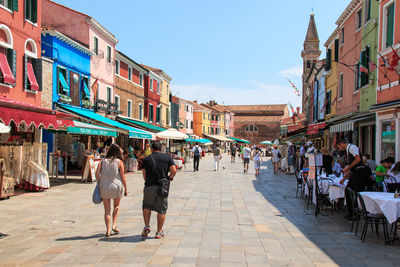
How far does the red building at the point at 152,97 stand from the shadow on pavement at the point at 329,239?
22548 millimetres

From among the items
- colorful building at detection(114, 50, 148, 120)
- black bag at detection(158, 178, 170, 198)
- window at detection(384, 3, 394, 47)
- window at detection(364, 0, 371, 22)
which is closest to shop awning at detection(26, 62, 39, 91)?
colorful building at detection(114, 50, 148, 120)

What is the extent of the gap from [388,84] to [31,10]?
13.3 m

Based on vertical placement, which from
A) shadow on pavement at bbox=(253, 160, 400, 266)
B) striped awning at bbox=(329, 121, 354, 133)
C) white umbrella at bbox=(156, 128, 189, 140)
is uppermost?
striped awning at bbox=(329, 121, 354, 133)

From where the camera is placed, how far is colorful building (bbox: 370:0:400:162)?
38.4 ft

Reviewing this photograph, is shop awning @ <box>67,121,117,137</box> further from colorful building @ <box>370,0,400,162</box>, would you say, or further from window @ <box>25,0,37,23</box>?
colorful building @ <box>370,0,400,162</box>

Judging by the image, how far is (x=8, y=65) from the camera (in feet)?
41.2

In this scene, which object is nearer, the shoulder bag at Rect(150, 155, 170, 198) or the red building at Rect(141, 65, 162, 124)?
the shoulder bag at Rect(150, 155, 170, 198)

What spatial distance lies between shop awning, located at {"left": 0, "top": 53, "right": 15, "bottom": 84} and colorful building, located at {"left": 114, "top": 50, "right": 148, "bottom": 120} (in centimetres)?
1072

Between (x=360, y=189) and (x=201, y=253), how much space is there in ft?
12.4

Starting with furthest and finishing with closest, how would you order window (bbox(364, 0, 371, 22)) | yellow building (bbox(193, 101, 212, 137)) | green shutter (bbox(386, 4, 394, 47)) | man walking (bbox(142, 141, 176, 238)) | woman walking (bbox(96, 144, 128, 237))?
1. yellow building (bbox(193, 101, 212, 137))
2. window (bbox(364, 0, 371, 22))
3. green shutter (bbox(386, 4, 394, 47))
4. woman walking (bbox(96, 144, 128, 237))
5. man walking (bbox(142, 141, 176, 238))

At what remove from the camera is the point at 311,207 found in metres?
9.74

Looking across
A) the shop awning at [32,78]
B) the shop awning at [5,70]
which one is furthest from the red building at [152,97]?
the shop awning at [5,70]

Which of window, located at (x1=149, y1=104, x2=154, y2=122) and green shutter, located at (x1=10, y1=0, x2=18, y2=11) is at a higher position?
green shutter, located at (x1=10, y1=0, x2=18, y2=11)

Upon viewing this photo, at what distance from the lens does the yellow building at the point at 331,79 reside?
21.2 m
